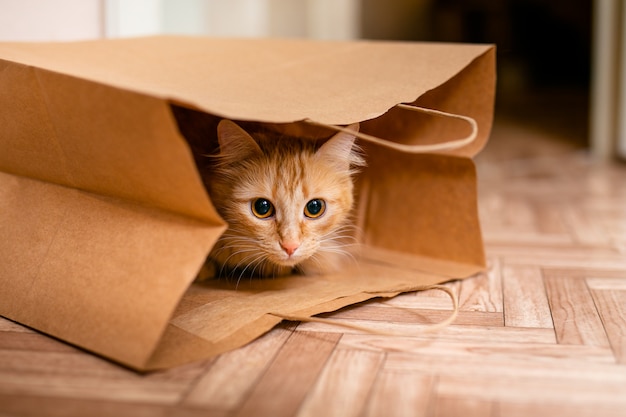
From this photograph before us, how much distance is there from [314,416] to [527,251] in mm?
884

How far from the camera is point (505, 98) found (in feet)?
15.1

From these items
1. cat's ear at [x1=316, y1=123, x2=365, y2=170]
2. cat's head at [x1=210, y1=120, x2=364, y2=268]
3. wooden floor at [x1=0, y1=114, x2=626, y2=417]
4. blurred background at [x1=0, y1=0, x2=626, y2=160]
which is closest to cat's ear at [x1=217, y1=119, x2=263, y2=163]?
cat's head at [x1=210, y1=120, x2=364, y2=268]

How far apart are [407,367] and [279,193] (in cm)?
39

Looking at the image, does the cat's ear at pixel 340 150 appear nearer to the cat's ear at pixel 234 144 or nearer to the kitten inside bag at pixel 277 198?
the kitten inside bag at pixel 277 198

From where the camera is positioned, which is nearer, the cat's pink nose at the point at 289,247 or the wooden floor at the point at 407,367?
the wooden floor at the point at 407,367

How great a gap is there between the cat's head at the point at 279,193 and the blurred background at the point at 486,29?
580mm

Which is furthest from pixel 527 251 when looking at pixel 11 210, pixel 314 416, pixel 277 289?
pixel 11 210

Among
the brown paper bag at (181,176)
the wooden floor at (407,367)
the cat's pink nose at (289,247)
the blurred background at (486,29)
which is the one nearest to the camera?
the wooden floor at (407,367)

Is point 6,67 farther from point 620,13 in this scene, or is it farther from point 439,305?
point 620,13

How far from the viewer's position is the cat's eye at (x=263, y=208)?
1.17 meters

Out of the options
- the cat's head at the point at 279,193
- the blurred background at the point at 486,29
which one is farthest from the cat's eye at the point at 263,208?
the blurred background at the point at 486,29

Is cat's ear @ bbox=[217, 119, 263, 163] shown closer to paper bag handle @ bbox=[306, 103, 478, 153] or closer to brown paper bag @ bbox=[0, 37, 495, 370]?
brown paper bag @ bbox=[0, 37, 495, 370]

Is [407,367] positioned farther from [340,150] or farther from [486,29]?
[486,29]

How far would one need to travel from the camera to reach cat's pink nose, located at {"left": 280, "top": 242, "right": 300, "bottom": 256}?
1127mm
